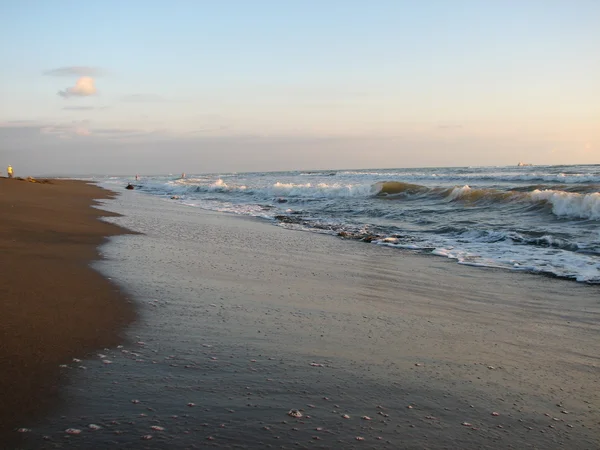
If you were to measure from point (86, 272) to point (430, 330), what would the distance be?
397 cm

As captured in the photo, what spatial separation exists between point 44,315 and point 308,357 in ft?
7.39

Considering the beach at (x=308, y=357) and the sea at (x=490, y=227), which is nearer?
the beach at (x=308, y=357)

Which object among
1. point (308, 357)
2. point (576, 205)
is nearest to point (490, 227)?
point (576, 205)

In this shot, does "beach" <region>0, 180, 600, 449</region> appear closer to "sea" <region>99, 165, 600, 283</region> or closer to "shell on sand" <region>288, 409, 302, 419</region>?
"shell on sand" <region>288, 409, 302, 419</region>

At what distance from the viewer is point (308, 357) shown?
3.51m

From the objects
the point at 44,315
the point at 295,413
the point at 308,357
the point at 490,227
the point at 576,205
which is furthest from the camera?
the point at 576,205

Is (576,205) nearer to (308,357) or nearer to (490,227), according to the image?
(490,227)

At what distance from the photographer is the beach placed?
2496mm

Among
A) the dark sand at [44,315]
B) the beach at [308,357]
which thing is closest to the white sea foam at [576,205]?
the beach at [308,357]

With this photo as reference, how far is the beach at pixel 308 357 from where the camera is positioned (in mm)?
2496

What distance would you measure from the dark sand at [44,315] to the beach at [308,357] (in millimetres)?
27

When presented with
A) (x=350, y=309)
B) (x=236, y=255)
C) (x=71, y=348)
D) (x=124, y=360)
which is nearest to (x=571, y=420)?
(x=350, y=309)

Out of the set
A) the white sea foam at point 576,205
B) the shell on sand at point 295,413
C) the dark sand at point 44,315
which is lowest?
the shell on sand at point 295,413

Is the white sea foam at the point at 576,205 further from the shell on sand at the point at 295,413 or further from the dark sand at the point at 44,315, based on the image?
the shell on sand at the point at 295,413
